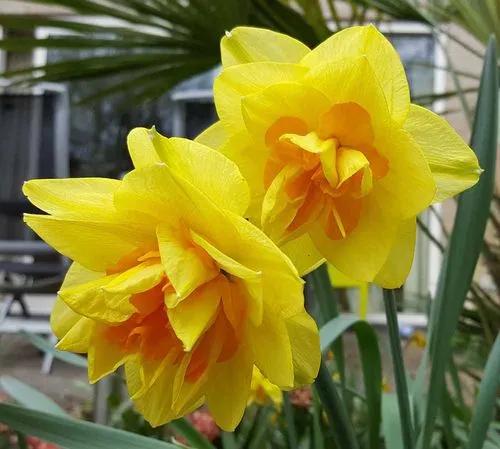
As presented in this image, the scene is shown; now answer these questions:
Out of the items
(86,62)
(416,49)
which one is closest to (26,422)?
(86,62)

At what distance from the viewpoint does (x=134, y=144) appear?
0.29 m

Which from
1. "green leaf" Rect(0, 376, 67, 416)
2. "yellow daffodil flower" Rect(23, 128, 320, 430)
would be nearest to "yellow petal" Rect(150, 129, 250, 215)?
"yellow daffodil flower" Rect(23, 128, 320, 430)

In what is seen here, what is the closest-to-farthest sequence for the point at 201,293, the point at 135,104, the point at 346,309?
1. the point at 201,293
2. the point at 135,104
3. the point at 346,309

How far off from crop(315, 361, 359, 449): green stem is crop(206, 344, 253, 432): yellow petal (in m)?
0.06

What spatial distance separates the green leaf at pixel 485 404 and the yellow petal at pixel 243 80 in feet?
0.77

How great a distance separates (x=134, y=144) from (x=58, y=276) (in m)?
2.35

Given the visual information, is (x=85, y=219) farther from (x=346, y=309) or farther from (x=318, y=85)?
(x=346, y=309)

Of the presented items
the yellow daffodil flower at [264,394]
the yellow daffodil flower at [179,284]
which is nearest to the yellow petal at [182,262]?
the yellow daffodil flower at [179,284]

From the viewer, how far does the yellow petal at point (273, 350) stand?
10.1 inches

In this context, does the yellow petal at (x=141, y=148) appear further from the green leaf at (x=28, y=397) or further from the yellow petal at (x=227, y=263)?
the green leaf at (x=28, y=397)

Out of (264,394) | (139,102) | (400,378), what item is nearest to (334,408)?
(400,378)

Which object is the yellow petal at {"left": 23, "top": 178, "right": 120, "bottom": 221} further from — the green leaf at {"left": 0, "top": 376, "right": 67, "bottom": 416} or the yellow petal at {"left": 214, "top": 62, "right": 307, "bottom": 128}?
the green leaf at {"left": 0, "top": 376, "right": 67, "bottom": 416}

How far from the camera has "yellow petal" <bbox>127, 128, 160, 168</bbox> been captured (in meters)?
0.28

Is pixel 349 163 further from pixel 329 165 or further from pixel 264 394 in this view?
pixel 264 394
